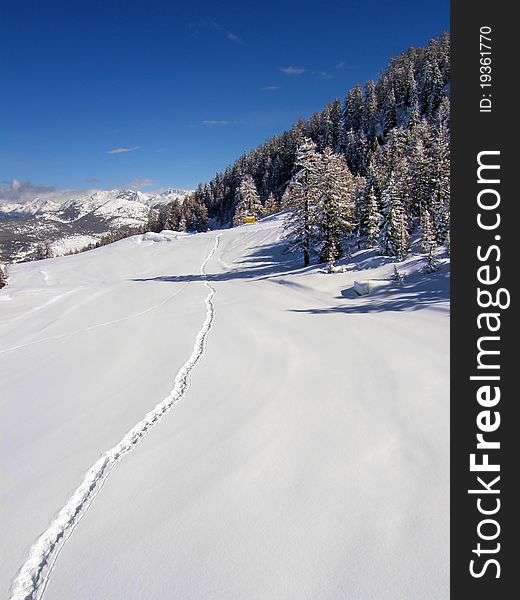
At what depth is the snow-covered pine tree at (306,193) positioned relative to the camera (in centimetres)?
2492

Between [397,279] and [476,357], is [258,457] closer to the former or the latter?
[476,357]

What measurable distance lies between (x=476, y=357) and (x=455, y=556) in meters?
1.37

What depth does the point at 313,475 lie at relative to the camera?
3006 mm

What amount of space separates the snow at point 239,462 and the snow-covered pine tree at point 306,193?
17.8 m

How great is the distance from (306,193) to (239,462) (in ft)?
78.4

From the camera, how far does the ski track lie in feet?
7.42

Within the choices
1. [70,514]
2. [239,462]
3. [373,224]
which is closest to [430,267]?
[373,224]

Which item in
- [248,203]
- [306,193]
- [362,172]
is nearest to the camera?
[306,193]

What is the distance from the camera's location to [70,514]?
282 cm

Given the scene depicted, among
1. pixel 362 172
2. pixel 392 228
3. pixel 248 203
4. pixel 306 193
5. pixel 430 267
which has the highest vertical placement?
pixel 362 172

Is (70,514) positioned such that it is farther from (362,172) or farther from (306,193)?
(362,172)

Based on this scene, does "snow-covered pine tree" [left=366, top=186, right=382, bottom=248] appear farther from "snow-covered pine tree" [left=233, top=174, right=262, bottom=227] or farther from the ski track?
"snow-covered pine tree" [left=233, top=174, right=262, bottom=227]

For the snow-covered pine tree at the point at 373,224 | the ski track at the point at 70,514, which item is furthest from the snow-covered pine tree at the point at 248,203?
the ski track at the point at 70,514

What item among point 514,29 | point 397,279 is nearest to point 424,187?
point 397,279
